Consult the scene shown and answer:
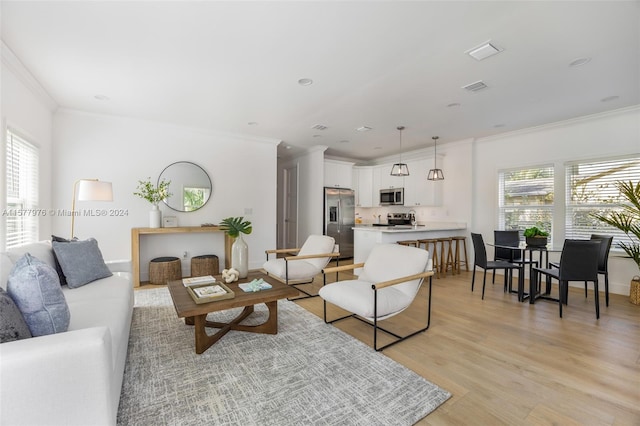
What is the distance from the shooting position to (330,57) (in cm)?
271

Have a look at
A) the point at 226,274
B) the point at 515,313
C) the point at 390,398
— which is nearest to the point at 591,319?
the point at 515,313

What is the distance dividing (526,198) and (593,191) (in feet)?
2.95

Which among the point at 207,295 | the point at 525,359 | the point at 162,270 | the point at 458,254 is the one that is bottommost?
the point at 525,359

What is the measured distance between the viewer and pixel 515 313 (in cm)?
331

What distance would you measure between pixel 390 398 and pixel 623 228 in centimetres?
418

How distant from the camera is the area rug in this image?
1.63 meters

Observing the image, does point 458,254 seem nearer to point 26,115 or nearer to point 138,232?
point 138,232

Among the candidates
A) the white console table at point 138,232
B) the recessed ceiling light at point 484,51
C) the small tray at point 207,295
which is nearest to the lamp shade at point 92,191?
the white console table at point 138,232

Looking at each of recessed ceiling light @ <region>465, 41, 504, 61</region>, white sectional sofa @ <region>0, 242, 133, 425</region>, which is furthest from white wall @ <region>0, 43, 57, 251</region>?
recessed ceiling light @ <region>465, 41, 504, 61</region>

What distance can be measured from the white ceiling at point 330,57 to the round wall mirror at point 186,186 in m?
0.90

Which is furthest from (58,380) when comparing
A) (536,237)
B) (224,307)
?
(536,237)

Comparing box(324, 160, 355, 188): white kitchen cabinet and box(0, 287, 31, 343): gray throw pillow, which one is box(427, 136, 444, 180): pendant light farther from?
box(0, 287, 31, 343): gray throw pillow

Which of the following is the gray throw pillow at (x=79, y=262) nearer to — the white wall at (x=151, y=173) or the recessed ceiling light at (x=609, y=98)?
the white wall at (x=151, y=173)

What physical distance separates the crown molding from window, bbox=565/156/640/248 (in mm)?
7227
